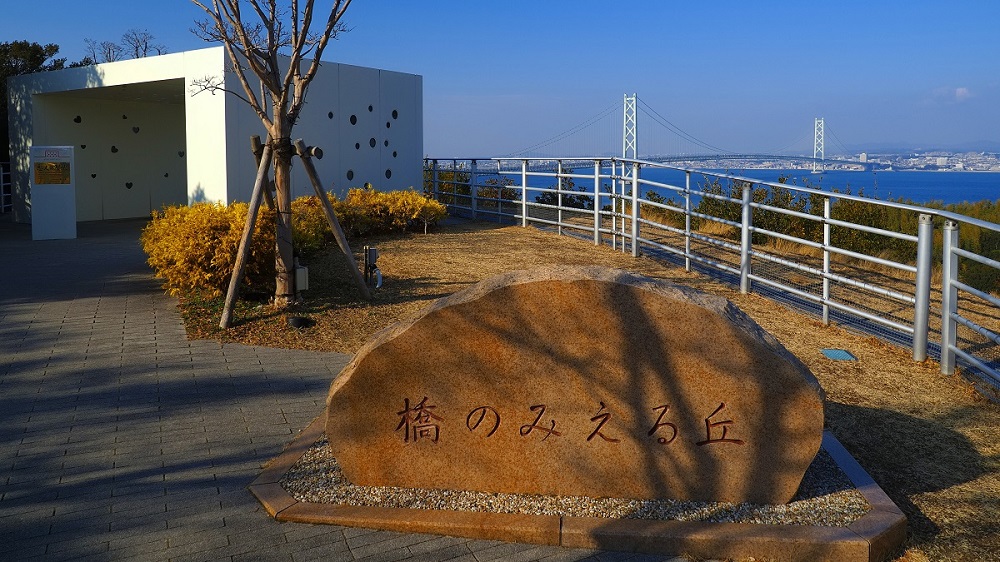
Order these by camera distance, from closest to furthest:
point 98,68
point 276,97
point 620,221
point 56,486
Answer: point 56,486 < point 276,97 < point 620,221 < point 98,68

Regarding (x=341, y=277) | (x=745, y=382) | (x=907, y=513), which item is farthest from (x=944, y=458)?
(x=341, y=277)

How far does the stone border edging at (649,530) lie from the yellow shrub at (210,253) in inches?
203

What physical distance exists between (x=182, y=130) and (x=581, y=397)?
61.1 feet

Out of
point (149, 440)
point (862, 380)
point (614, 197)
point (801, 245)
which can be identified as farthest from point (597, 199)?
point (149, 440)

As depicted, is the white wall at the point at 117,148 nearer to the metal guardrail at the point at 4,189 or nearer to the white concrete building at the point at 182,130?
the white concrete building at the point at 182,130

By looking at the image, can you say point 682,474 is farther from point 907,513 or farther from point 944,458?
point 944,458

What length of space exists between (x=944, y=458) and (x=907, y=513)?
88 centimetres

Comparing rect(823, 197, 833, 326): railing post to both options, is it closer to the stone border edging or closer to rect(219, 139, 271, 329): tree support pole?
the stone border edging

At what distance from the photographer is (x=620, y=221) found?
14469 mm

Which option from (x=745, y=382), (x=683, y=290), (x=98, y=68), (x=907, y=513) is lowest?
(x=907, y=513)

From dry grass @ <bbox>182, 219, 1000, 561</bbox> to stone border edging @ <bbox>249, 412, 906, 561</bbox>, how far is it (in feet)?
0.62

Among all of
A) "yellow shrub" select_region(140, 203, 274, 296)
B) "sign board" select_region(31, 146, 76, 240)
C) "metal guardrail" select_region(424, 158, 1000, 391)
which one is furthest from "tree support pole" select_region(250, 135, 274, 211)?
"sign board" select_region(31, 146, 76, 240)

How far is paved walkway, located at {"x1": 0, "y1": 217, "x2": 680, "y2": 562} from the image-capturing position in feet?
12.4

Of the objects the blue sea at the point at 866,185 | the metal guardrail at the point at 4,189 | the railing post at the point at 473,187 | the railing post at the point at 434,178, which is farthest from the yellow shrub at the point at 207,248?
the metal guardrail at the point at 4,189
